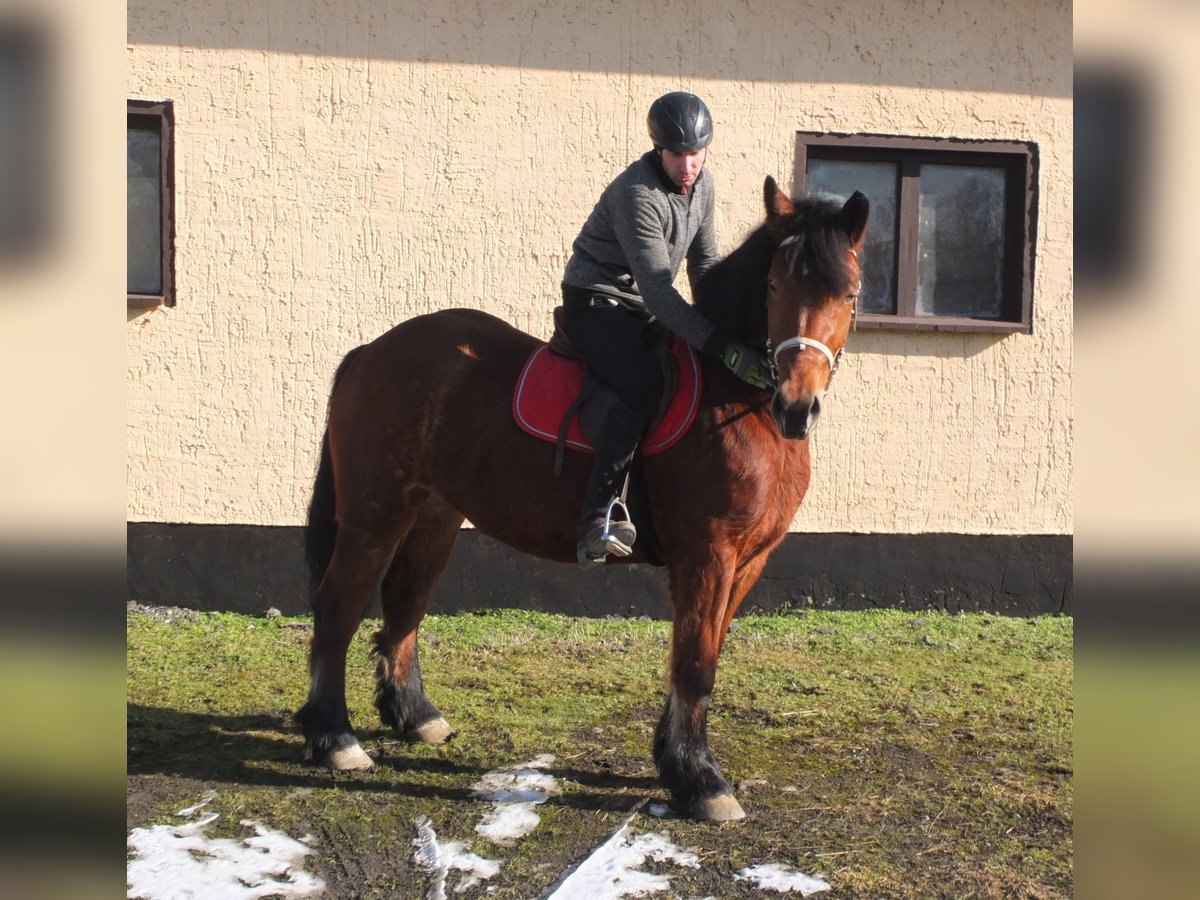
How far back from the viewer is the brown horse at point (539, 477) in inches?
139

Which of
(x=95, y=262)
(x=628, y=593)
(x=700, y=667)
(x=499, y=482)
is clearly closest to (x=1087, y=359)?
(x=95, y=262)

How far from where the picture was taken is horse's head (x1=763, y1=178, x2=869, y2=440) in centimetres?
340

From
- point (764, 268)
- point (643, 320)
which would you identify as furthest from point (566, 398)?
point (764, 268)

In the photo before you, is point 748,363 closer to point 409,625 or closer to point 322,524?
point 409,625

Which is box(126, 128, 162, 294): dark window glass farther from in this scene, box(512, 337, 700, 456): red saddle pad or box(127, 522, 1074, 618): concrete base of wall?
box(512, 337, 700, 456): red saddle pad

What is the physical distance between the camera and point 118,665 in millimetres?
895

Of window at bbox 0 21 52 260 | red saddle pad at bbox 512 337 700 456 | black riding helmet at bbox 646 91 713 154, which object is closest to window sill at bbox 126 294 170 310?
red saddle pad at bbox 512 337 700 456

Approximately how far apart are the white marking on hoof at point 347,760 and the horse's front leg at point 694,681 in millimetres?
1243

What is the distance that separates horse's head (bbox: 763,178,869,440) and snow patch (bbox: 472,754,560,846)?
166 cm

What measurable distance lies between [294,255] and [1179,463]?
21.3ft

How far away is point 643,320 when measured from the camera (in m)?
4.17

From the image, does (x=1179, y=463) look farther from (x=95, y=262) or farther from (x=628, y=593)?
(x=628, y=593)

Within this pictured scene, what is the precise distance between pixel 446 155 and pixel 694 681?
424 centimetres

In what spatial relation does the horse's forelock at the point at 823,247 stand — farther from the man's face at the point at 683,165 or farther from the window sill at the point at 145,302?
the window sill at the point at 145,302
